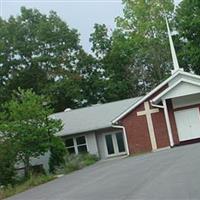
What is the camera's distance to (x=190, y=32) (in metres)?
56.6

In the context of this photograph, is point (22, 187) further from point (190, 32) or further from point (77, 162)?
point (190, 32)

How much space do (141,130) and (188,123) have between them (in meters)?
3.51

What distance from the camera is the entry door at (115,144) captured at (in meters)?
43.8

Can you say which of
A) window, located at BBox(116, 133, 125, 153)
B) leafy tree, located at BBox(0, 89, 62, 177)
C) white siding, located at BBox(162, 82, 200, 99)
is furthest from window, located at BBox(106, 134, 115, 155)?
leafy tree, located at BBox(0, 89, 62, 177)

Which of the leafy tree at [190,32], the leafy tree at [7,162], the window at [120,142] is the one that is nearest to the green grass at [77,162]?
the leafy tree at [7,162]

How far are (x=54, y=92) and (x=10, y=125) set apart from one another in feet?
84.0

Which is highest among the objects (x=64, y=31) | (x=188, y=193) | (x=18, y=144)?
(x=64, y=31)

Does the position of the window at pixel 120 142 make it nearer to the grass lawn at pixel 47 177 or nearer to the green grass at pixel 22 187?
the grass lawn at pixel 47 177

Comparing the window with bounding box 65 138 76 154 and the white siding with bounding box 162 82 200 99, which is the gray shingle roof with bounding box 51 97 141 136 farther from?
the white siding with bounding box 162 82 200 99

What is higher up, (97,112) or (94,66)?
(94,66)

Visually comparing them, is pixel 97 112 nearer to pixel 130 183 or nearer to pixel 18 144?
pixel 18 144

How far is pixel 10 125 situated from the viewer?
3425cm

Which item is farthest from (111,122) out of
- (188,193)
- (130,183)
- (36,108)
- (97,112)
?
(188,193)

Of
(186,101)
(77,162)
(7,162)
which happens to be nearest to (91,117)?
(186,101)
